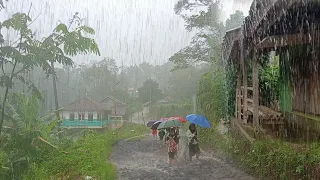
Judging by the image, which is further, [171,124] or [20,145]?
[171,124]

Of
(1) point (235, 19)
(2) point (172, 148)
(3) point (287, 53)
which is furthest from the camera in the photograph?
(1) point (235, 19)

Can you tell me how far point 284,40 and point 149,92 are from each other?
4065 centimetres

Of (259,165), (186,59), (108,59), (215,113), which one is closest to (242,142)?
(259,165)

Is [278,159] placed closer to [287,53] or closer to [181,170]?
[181,170]

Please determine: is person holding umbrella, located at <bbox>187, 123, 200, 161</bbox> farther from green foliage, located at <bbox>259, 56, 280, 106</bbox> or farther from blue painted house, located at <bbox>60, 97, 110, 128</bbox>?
blue painted house, located at <bbox>60, 97, 110, 128</bbox>

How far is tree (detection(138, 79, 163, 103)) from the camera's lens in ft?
159

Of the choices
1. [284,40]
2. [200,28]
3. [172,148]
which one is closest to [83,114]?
[200,28]

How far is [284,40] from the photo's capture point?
27.5ft

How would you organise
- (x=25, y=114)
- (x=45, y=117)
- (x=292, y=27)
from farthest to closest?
(x=45, y=117), (x=25, y=114), (x=292, y=27)

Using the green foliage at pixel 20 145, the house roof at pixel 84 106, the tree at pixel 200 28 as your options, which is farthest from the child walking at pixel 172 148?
the house roof at pixel 84 106

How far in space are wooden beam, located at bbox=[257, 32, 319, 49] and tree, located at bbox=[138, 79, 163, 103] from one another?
3950cm

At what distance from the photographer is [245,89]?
10.9 metres

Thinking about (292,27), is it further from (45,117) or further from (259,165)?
(45,117)

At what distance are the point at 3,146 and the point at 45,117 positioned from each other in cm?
286
